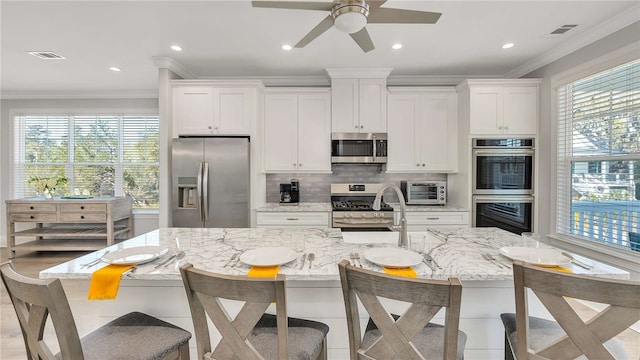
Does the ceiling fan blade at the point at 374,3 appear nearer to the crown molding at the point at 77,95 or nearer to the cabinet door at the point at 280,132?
the cabinet door at the point at 280,132

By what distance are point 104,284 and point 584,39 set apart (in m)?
4.16

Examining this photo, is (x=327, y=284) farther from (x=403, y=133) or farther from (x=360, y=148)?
(x=403, y=133)

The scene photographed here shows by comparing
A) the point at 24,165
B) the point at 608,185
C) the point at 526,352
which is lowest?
the point at 526,352

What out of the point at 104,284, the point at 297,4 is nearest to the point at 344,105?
the point at 297,4

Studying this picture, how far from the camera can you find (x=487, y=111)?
3.47 metres

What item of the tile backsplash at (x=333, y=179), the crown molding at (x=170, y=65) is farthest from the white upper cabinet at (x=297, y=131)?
the crown molding at (x=170, y=65)

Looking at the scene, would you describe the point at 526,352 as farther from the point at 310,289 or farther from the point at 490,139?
the point at 490,139

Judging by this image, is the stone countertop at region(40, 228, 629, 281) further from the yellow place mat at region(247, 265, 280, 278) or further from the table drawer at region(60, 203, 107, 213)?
the table drawer at region(60, 203, 107, 213)

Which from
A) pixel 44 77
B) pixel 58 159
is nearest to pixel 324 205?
pixel 44 77

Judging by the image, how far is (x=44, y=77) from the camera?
159 inches

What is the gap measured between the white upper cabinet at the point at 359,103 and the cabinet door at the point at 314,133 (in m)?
0.12

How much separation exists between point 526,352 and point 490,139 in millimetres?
2957

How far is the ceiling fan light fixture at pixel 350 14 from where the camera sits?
1508mm

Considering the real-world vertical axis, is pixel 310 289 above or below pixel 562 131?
below
